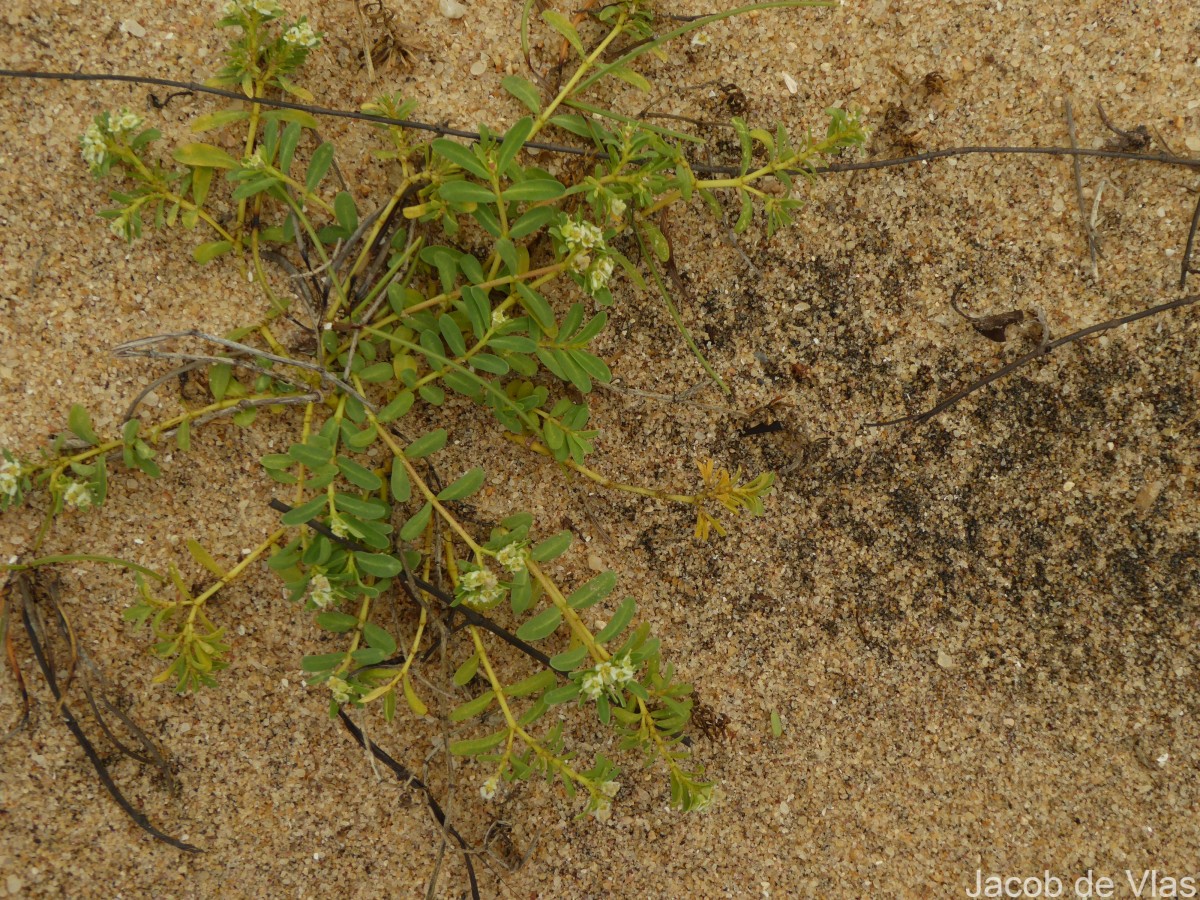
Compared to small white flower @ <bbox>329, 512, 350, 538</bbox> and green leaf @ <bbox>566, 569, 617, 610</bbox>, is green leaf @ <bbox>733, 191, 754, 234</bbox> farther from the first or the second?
small white flower @ <bbox>329, 512, 350, 538</bbox>

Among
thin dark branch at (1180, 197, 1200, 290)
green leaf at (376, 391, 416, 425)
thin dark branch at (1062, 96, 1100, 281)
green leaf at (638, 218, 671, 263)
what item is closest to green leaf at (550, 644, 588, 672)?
green leaf at (376, 391, 416, 425)

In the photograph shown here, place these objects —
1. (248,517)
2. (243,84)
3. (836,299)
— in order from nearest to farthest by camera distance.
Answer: (243,84) < (248,517) < (836,299)

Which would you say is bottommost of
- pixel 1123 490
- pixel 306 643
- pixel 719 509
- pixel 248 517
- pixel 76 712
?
pixel 76 712

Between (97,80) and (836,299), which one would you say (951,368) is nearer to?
(836,299)

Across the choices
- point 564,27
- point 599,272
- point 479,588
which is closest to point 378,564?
point 479,588

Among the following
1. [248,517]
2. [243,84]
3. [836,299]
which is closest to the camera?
[243,84]

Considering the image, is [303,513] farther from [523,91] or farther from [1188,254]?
[1188,254]

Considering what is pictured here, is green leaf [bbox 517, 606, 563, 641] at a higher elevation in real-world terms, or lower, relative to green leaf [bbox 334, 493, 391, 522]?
lower

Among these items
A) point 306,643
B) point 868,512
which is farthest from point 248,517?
point 868,512
